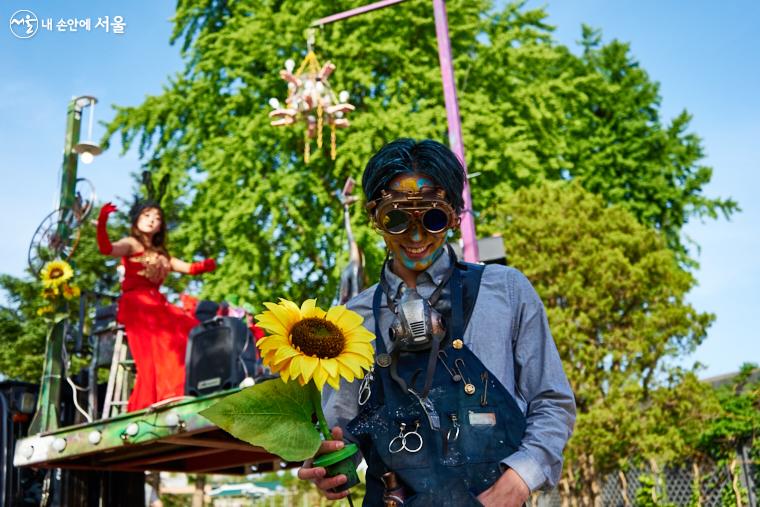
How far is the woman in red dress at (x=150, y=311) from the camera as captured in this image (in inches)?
292

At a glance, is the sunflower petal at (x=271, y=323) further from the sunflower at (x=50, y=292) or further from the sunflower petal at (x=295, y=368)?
the sunflower at (x=50, y=292)

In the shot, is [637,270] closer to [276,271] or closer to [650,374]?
[650,374]

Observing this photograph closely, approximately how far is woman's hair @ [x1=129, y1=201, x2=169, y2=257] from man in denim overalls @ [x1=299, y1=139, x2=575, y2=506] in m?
5.97

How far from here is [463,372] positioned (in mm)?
2096

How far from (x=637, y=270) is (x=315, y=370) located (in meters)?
11.8

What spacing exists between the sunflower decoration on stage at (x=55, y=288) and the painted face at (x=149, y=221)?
81 centimetres

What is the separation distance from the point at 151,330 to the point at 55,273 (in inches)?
36.9

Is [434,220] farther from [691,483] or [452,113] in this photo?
[691,483]

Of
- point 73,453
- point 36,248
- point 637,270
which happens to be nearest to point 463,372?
point 73,453

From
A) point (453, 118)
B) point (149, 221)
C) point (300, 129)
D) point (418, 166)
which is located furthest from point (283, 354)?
point (300, 129)

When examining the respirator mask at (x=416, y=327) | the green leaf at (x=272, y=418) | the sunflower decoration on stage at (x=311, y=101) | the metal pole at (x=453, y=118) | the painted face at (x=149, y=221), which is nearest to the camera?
the green leaf at (x=272, y=418)

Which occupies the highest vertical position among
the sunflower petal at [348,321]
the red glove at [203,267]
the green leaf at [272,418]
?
the red glove at [203,267]

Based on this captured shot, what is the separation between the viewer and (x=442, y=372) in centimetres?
210

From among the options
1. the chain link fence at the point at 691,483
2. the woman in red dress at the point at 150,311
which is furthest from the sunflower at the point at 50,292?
the chain link fence at the point at 691,483
